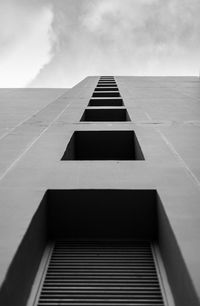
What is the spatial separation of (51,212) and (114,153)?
4993mm

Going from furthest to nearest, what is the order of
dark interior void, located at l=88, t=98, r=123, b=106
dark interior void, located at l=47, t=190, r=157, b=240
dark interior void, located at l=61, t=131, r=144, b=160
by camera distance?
dark interior void, located at l=88, t=98, r=123, b=106 < dark interior void, located at l=61, t=131, r=144, b=160 < dark interior void, located at l=47, t=190, r=157, b=240

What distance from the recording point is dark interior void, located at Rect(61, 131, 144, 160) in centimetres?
983

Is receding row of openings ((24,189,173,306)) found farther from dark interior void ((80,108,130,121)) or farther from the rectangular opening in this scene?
the rectangular opening

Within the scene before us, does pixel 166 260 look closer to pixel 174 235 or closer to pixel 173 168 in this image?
pixel 174 235

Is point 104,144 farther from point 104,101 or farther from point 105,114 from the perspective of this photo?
point 104,101

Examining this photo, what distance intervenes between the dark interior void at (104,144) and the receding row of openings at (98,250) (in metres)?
4.70

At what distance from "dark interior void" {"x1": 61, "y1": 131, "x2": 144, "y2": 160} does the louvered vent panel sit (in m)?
5.08

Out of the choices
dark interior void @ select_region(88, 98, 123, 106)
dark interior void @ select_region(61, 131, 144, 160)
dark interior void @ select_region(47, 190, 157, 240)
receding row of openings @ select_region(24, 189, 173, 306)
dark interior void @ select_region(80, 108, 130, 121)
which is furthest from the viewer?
dark interior void @ select_region(88, 98, 123, 106)

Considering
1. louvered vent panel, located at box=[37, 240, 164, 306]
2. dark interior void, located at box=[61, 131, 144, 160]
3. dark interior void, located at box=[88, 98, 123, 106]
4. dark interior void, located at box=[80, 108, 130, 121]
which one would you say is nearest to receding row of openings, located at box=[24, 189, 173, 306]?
louvered vent panel, located at box=[37, 240, 164, 306]

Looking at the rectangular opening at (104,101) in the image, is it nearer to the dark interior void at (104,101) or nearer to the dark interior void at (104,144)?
the dark interior void at (104,101)

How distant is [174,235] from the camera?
3973mm


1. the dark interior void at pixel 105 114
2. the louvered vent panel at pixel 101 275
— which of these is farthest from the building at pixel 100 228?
the dark interior void at pixel 105 114

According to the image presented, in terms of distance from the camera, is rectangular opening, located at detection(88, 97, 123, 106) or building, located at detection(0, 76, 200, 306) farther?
rectangular opening, located at detection(88, 97, 123, 106)

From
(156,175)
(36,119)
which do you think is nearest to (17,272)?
(156,175)
